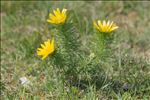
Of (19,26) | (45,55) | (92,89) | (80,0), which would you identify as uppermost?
(80,0)

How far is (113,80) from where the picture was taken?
313cm

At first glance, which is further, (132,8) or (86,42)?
(132,8)

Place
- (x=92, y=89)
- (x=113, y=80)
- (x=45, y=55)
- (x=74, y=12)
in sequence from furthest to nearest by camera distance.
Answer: (x=74, y=12)
(x=113, y=80)
(x=92, y=89)
(x=45, y=55)

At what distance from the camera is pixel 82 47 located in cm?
375

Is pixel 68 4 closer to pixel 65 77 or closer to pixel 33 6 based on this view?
pixel 33 6

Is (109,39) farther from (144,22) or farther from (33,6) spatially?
(33,6)

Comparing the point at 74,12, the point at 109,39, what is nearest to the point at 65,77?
the point at 109,39

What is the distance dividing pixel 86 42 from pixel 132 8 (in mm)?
942

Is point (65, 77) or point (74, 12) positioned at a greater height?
point (74, 12)

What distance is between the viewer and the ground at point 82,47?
3.02 m

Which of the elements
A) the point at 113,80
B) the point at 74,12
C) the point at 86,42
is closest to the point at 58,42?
the point at 113,80

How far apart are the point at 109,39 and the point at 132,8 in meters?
1.83

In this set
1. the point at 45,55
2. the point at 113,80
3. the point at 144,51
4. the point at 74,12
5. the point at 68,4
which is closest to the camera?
the point at 45,55

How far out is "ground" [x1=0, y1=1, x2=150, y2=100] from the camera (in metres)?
3.02
